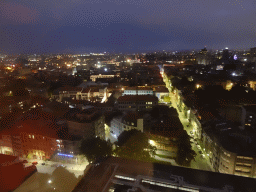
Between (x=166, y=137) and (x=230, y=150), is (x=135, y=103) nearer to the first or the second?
(x=166, y=137)

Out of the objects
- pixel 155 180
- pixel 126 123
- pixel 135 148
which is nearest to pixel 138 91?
pixel 126 123

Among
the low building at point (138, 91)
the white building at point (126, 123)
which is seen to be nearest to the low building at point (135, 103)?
the white building at point (126, 123)

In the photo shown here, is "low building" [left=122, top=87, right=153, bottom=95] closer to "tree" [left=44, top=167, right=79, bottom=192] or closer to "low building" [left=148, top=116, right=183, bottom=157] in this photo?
"low building" [left=148, top=116, right=183, bottom=157]

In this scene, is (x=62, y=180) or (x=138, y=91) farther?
(x=138, y=91)

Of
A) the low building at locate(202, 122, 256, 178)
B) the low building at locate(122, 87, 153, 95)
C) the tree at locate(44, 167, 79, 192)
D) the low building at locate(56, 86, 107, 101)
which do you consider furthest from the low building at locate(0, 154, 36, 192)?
the low building at locate(122, 87, 153, 95)

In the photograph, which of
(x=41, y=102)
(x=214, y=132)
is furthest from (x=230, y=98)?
(x=41, y=102)

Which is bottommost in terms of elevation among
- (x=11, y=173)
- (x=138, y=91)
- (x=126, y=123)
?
(x=11, y=173)

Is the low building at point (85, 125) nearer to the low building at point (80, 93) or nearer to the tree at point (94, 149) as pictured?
the tree at point (94, 149)

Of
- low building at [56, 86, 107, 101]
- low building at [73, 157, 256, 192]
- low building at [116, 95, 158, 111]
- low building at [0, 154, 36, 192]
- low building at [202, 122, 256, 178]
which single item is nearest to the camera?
low building at [73, 157, 256, 192]
